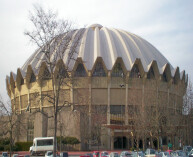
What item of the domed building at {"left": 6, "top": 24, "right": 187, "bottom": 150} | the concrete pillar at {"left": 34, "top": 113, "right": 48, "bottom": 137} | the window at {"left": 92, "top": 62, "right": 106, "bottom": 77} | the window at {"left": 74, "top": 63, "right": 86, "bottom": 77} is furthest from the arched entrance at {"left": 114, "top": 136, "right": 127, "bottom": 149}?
the window at {"left": 74, "top": 63, "right": 86, "bottom": 77}

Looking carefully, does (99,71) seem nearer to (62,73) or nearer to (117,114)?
(117,114)

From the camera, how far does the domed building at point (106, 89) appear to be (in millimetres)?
50500

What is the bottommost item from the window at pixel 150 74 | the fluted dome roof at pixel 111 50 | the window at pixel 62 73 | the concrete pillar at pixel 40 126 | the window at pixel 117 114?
the concrete pillar at pixel 40 126

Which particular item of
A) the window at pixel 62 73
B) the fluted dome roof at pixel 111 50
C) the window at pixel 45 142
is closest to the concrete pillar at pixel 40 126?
the fluted dome roof at pixel 111 50

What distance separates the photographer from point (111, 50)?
60469 millimetres

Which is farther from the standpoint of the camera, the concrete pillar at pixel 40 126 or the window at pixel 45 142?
the concrete pillar at pixel 40 126

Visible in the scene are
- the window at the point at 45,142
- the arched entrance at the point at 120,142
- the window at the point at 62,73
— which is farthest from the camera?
the arched entrance at the point at 120,142

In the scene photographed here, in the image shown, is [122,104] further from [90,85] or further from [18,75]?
[18,75]

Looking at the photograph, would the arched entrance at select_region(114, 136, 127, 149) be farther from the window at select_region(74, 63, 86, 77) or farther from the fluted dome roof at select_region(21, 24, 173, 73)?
the window at select_region(74, 63, 86, 77)

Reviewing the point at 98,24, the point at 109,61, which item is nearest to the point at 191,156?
the point at 109,61

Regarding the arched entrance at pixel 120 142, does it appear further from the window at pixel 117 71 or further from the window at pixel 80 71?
the window at pixel 80 71

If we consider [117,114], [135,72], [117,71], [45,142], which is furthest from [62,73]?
[135,72]

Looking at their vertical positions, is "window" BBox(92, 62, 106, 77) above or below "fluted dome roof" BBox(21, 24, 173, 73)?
below

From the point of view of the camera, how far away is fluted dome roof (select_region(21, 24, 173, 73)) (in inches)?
2322
